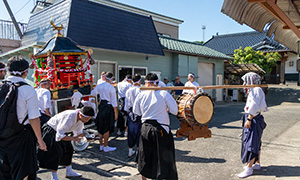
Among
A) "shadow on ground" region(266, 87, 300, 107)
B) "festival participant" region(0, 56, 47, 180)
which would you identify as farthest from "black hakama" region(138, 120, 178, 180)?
"shadow on ground" region(266, 87, 300, 107)

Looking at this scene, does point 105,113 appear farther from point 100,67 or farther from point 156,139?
point 100,67

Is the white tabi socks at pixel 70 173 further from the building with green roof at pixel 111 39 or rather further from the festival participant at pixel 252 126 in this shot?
the building with green roof at pixel 111 39

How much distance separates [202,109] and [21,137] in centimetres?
281

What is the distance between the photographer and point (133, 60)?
38.3ft

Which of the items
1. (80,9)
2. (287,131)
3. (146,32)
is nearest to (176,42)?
(146,32)

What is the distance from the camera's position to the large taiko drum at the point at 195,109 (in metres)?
3.91

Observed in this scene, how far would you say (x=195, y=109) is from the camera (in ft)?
12.9

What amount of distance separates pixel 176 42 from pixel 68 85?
10445 millimetres

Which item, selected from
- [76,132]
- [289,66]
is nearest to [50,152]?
[76,132]

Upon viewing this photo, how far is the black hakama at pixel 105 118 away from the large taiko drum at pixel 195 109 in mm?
2592

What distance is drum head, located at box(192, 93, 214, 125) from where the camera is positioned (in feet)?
12.9

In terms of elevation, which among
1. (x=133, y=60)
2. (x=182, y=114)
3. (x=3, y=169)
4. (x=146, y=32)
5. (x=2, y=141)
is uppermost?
(x=146, y=32)

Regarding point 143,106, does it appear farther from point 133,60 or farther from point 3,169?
point 133,60

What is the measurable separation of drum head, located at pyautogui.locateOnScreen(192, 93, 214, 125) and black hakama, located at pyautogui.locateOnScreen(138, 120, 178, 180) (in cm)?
59
